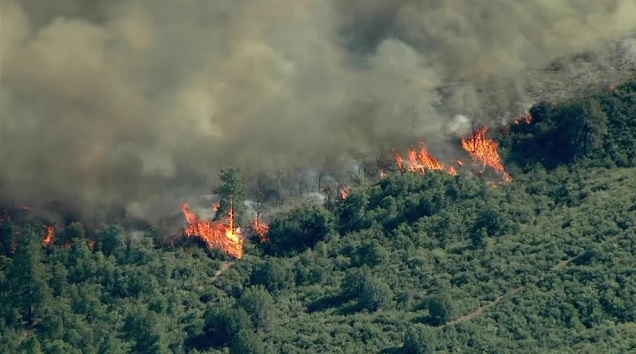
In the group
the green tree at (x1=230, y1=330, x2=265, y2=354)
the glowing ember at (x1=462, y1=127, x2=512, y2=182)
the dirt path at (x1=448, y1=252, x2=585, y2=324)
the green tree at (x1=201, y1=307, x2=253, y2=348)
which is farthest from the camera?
the glowing ember at (x1=462, y1=127, x2=512, y2=182)

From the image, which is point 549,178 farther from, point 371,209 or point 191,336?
point 191,336

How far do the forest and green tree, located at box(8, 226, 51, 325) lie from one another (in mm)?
116

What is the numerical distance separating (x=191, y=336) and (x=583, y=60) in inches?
1417

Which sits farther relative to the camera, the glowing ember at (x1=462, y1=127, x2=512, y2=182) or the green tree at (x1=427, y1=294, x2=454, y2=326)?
the glowing ember at (x1=462, y1=127, x2=512, y2=182)

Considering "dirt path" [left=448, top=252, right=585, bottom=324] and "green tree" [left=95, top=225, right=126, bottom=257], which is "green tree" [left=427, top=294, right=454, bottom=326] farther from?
"green tree" [left=95, top=225, right=126, bottom=257]

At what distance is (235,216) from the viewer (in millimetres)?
160500

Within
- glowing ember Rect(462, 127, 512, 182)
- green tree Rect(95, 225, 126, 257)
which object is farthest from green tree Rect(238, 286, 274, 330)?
glowing ember Rect(462, 127, 512, 182)

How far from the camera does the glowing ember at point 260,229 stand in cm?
15988

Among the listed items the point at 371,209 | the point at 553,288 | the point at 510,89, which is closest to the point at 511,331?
the point at 553,288

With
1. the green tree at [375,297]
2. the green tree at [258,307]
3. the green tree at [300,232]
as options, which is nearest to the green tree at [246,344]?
the green tree at [258,307]

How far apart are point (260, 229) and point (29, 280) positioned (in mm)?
14236

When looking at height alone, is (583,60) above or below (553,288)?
above

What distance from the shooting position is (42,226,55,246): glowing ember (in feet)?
526

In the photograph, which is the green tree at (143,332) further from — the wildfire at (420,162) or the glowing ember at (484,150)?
the glowing ember at (484,150)
